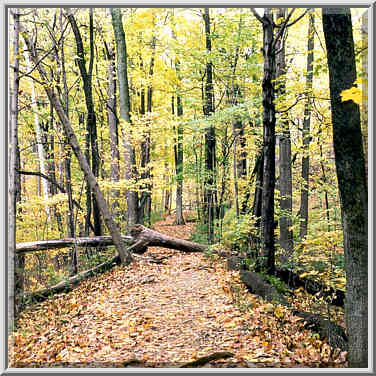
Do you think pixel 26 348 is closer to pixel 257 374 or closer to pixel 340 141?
pixel 257 374

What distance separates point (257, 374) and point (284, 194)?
495 cm

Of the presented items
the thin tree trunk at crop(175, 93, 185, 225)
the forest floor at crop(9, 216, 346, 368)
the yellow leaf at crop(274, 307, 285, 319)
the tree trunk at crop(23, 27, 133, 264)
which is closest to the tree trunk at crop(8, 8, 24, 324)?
the forest floor at crop(9, 216, 346, 368)

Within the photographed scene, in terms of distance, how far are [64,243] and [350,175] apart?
205 inches

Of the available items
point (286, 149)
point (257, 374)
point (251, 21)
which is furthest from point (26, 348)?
point (251, 21)

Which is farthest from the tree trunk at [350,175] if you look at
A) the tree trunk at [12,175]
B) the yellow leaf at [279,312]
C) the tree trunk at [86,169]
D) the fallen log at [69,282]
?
the fallen log at [69,282]

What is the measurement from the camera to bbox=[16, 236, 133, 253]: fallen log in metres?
5.19

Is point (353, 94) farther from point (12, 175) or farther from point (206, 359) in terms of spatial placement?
point (12, 175)

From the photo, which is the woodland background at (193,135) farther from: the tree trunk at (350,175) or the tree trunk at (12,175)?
the tree trunk at (350,175)

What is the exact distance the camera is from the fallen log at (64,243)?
5.19 metres

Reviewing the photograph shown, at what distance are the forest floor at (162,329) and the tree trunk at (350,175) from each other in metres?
0.46

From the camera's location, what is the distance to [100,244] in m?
6.61

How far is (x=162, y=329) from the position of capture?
137 inches

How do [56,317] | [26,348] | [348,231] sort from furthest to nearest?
[56,317] → [26,348] → [348,231]

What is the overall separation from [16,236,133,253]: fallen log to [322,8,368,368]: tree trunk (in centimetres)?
451
